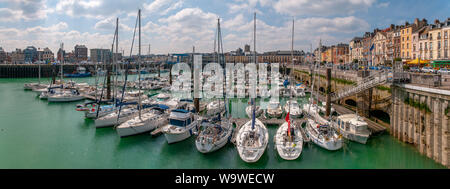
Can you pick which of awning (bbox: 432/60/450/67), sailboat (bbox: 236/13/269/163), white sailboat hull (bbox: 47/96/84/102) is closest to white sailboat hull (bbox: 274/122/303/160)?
sailboat (bbox: 236/13/269/163)

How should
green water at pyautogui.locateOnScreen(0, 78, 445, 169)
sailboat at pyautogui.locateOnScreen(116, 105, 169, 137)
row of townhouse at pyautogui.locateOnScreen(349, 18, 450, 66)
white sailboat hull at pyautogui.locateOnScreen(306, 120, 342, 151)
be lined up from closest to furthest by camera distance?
green water at pyautogui.locateOnScreen(0, 78, 445, 169) → white sailboat hull at pyautogui.locateOnScreen(306, 120, 342, 151) → sailboat at pyautogui.locateOnScreen(116, 105, 169, 137) → row of townhouse at pyautogui.locateOnScreen(349, 18, 450, 66)

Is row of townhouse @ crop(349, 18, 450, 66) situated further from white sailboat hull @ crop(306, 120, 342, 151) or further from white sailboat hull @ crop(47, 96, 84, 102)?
white sailboat hull @ crop(47, 96, 84, 102)

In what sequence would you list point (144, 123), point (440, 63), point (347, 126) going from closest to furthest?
1. point (347, 126)
2. point (144, 123)
3. point (440, 63)

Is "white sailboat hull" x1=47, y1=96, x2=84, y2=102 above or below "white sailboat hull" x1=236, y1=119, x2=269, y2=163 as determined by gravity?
above

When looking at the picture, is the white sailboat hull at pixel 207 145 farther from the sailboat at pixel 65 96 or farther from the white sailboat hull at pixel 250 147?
the sailboat at pixel 65 96

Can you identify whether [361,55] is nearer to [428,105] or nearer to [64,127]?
[428,105]

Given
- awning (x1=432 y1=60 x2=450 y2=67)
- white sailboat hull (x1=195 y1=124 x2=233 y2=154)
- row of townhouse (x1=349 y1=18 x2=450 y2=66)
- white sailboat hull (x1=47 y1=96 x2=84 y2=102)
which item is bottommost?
white sailboat hull (x1=195 y1=124 x2=233 y2=154)

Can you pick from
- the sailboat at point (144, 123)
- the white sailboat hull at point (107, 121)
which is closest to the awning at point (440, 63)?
the sailboat at point (144, 123)

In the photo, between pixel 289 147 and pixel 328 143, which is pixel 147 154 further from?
pixel 328 143

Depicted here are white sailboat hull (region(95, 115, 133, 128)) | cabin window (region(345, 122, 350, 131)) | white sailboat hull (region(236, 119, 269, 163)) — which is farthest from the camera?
white sailboat hull (region(95, 115, 133, 128))

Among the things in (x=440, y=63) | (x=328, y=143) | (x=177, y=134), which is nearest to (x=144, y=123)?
(x=177, y=134)

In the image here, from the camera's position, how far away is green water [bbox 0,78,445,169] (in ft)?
60.5

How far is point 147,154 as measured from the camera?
20609 mm
